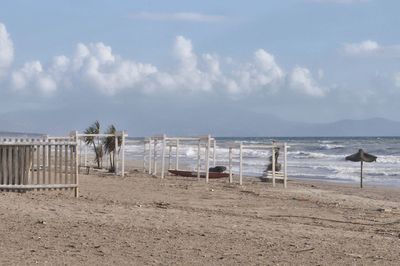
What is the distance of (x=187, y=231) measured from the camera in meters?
10.8

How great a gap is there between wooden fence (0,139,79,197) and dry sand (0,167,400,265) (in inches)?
11.2

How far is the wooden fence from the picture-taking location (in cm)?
1532

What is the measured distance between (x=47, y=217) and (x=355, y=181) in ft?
76.6

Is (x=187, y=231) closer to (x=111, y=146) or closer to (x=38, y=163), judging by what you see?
(x=38, y=163)

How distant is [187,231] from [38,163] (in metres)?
6.25

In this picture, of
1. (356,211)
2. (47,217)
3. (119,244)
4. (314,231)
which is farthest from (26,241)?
(356,211)

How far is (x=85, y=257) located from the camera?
8.60m

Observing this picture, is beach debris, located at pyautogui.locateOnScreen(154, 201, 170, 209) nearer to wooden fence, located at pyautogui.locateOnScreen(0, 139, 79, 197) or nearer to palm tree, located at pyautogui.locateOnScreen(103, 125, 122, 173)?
wooden fence, located at pyautogui.locateOnScreen(0, 139, 79, 197)

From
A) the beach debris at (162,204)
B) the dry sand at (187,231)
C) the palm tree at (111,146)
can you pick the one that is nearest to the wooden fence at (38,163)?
the dry sand at (187,231)

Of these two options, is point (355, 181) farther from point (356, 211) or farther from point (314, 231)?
point (314, 231)

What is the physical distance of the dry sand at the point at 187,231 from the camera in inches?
347

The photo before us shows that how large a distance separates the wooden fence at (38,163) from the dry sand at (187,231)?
0.93 ft

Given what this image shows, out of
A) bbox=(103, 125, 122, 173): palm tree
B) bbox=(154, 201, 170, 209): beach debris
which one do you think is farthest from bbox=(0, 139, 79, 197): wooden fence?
bbox=(103, 125, 122, 173): palm tree

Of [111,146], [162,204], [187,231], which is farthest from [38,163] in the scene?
[111,146]
